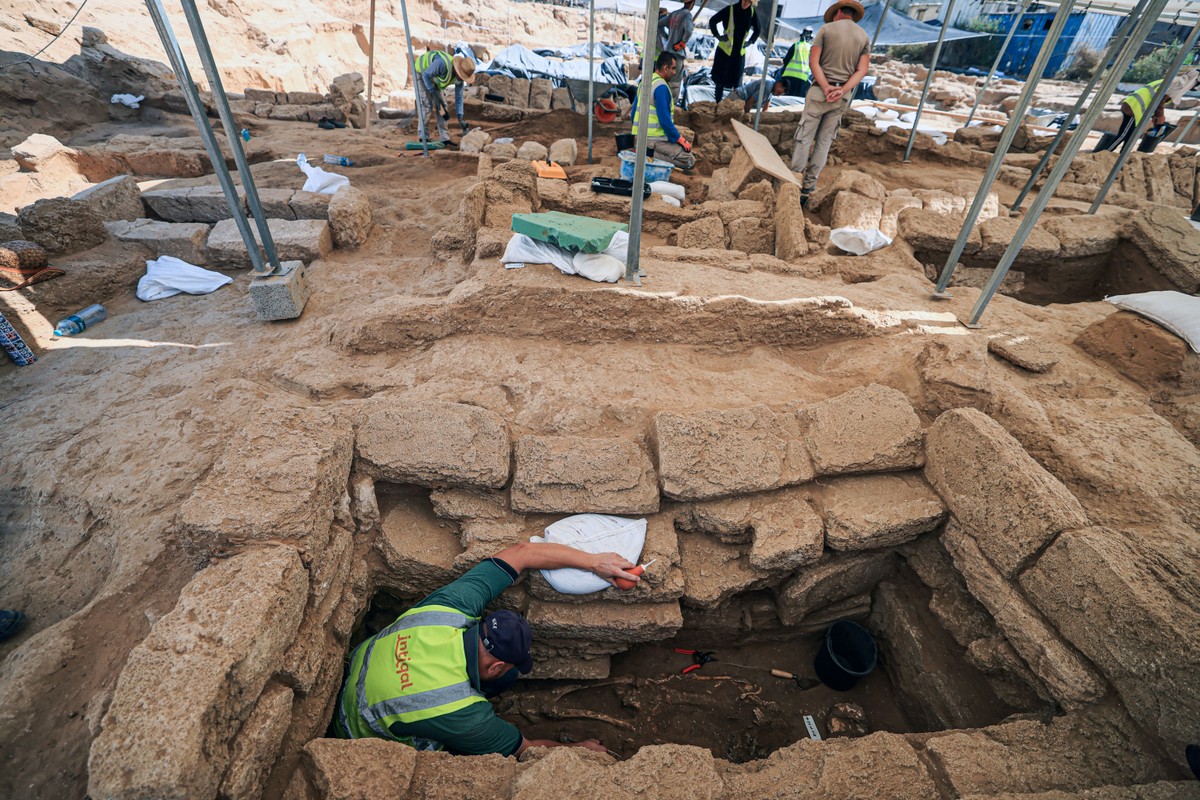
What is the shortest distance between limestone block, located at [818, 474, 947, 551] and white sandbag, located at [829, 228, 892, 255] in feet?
9.79

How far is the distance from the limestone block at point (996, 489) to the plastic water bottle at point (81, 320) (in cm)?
562

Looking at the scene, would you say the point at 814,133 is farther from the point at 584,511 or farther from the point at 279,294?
the point at 279,294

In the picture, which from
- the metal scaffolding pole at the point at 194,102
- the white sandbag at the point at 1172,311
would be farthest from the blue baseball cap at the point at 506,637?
the white sandbag at the point at 1172,311

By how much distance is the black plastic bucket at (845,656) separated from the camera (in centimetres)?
291

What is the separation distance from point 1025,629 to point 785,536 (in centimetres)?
98

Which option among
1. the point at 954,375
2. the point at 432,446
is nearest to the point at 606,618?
the point at 432,446

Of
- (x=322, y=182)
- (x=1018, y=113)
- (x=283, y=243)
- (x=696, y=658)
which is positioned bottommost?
(x=696, y=658)

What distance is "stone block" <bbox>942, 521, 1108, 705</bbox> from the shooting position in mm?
1939

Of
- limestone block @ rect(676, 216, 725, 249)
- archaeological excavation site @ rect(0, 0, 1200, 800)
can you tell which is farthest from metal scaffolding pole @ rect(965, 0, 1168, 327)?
limestone block @ rect(676, 216, 725, 249)

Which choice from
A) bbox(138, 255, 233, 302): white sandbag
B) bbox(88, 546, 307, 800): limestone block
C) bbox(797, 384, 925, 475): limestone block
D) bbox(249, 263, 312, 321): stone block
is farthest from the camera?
bbox(138, 255, 233, 302): white sandbag

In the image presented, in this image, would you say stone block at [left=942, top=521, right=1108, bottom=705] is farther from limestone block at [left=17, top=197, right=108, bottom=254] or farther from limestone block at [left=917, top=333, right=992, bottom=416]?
limestone block at [left=17, top=197, right=108, bottom=254]

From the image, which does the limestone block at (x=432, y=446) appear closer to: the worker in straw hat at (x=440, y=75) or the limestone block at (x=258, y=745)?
the limestone block at (x=258, y=745)

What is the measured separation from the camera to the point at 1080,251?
191 inches

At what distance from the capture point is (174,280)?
425cm
